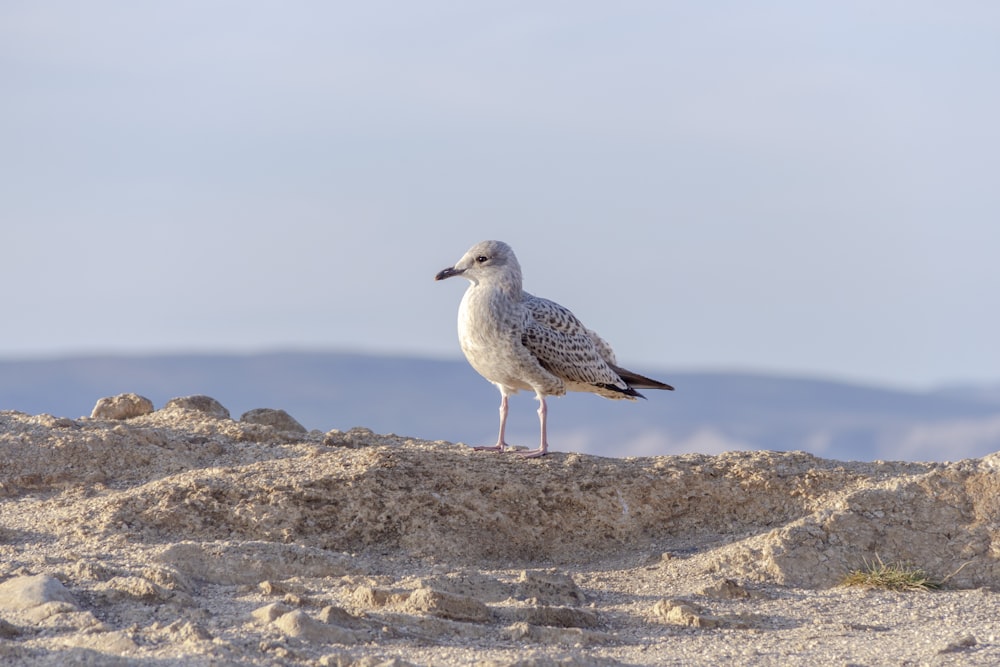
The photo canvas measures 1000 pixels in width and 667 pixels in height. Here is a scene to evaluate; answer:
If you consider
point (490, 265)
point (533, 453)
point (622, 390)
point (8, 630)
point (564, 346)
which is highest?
point (490, 265)

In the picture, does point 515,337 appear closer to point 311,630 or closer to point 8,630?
point 311,630

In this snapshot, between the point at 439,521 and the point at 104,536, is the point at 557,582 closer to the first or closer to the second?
the point at 439,521

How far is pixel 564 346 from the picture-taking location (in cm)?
1048

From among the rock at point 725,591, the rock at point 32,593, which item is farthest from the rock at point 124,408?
the rock at point 725,591

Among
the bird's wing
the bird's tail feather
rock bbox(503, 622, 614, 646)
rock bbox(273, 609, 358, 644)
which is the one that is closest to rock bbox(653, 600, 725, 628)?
rock bbox(503, 622, 614, 646)

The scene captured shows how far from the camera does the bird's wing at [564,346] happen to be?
34.0ft

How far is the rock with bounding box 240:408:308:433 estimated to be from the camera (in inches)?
447

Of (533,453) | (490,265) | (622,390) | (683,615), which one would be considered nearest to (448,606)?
(683,615)

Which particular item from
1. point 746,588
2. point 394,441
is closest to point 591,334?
point 394,441

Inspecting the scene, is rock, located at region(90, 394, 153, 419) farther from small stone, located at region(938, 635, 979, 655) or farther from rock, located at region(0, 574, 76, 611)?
small stone, located at region(938, 635, 979, 655)

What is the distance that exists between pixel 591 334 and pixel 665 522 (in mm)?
2599

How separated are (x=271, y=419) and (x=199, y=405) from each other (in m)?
0.70

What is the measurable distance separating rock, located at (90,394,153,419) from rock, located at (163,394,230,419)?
182 millimetres

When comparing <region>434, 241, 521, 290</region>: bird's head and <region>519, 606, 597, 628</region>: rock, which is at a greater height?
<region>434, 241, 521, 290</region>: bird's head
